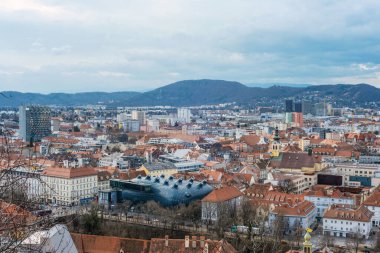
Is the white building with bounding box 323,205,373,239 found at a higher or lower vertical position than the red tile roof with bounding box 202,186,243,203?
lower

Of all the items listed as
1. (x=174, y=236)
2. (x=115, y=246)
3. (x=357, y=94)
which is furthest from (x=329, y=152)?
(x=357, y=94)

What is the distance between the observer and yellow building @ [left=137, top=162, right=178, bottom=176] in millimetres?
39213

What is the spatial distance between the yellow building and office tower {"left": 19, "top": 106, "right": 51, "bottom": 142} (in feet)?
111

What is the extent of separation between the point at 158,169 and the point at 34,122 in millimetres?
38616

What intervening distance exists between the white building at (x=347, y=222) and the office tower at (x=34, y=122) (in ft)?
171

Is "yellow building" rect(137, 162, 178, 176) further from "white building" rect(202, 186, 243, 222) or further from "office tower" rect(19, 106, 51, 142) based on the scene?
"office tower" rect(19, 106, 51, 142)

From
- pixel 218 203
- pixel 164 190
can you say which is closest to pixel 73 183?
pixel 164 190

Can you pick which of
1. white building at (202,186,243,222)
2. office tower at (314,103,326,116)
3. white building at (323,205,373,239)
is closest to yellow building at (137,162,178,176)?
white building at (202,186,243,222)

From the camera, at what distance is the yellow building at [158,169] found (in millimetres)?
39213

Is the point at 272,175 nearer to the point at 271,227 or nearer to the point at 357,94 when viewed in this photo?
the point at 271,227

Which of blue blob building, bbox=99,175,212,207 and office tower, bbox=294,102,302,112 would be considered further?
office tower, bbox=294,102,302,112

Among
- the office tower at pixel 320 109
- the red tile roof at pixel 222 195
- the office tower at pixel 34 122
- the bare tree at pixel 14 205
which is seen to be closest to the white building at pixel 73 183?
the red tile roof at pixel 222 195

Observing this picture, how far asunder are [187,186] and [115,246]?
11.1m

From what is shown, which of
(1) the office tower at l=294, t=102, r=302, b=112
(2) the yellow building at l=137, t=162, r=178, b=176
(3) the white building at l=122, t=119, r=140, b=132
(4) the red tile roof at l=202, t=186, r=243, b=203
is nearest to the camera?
(4) the red tile roof at l=202, t=186, r=243, b=203
